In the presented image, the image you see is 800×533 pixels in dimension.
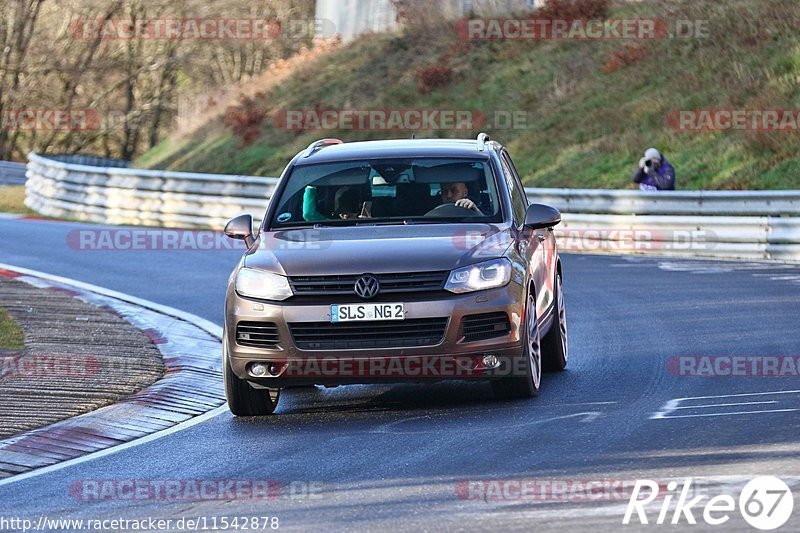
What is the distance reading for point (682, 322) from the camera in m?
14.2

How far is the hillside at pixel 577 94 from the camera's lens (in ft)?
93.2

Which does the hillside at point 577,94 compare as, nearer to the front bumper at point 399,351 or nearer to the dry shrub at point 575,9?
the dry shrub at point 575,9

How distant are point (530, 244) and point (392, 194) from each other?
1.06 m

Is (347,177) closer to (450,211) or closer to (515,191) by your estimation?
(450,211)

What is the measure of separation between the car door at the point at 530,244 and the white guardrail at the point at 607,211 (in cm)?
980

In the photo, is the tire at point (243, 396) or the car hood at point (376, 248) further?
the tire at point (243, 396)

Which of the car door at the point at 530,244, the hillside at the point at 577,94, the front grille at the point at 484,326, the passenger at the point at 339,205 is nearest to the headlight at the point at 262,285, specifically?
the passenger at the point at 339,205

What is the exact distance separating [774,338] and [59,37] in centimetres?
4529

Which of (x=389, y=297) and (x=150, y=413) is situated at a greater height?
(x=389, y=297)

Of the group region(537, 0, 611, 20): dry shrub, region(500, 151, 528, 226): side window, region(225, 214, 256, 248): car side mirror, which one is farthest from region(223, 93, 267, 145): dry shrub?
region(225, 214, 256, 248): car side mirror

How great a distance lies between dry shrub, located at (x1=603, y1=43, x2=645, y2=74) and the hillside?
3 cm

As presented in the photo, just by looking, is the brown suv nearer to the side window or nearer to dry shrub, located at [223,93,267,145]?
the side window

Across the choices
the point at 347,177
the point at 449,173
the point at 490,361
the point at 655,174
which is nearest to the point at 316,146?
the point at 347,177

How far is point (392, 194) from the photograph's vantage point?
1074 centimetres
